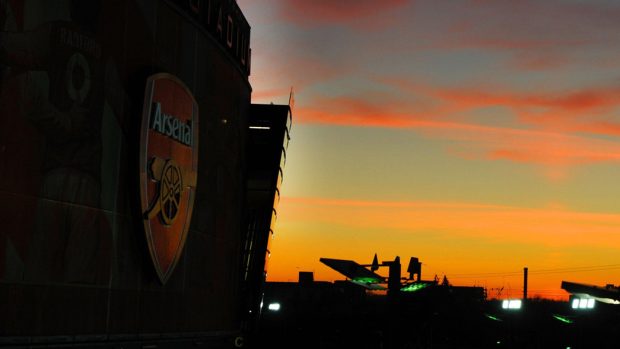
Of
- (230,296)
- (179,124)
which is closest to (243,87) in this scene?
(230,296)

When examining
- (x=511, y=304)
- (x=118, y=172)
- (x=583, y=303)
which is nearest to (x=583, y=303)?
(x=583, y=303)

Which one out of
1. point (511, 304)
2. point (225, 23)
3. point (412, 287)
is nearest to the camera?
point (225, 23)

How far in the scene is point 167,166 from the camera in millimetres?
27625

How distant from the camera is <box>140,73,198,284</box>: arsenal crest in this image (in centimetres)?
2597

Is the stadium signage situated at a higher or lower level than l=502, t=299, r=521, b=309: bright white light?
higher

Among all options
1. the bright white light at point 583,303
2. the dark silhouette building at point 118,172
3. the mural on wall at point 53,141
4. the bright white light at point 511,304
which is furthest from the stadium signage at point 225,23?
the bright white light at point 511,304

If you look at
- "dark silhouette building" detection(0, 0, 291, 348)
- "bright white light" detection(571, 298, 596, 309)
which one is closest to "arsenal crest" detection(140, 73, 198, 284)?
"dark silhouette building" detection(0, 0, 291, 348)

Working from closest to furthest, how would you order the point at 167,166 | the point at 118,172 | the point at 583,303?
the point at 118,172 < the point at 167,166 < the point at 583,303

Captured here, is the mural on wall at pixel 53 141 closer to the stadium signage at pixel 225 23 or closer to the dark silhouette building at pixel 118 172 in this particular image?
the dark silhouette building at pixel 118 172

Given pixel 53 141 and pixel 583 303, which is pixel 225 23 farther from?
pixel 583 303

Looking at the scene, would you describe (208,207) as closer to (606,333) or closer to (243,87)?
(243,87)

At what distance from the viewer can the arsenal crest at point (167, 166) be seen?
25969 millimetres

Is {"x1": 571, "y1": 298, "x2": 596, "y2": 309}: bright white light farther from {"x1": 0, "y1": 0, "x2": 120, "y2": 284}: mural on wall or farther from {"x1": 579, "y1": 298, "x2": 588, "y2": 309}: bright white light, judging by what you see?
{"x1": 0, "y1": 0, "x2": 120, "y2": 284}: mural on wall

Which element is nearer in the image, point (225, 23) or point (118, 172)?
point (118, 172)
